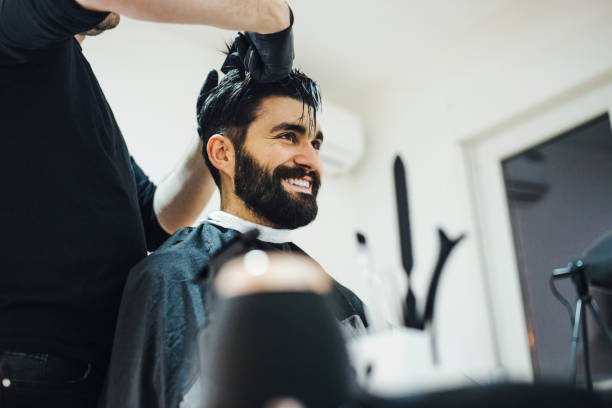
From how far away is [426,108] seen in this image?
3.47 m

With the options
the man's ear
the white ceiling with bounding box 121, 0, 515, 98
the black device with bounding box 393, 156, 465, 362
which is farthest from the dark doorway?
the black device with bounding box 393, 156, 465, 362

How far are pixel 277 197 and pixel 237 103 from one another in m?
0.32

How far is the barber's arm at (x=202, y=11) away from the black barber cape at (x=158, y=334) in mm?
443

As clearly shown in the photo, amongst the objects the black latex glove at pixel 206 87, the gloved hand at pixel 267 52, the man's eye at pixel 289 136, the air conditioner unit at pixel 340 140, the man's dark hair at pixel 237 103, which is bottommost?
the man's eye at pixel 289 136

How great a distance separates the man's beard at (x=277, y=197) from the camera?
5.11 ft

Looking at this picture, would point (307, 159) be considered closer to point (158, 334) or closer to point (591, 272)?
point (158, 334)

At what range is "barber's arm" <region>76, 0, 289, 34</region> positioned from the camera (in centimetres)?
95

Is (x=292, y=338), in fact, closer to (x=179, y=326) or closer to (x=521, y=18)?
(x=179, y=326)

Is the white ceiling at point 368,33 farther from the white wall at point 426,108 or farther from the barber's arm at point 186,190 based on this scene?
the barber's arm at point 186,190

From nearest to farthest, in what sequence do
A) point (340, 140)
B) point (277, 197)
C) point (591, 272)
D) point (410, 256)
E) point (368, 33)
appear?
point (410, 256) < point (277, 197) < point (591, 272) < point (368, 33) < point (340, 140)

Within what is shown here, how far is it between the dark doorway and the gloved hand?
80.3 inches

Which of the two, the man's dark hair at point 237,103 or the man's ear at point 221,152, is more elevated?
the man's dark hair at point 237,103

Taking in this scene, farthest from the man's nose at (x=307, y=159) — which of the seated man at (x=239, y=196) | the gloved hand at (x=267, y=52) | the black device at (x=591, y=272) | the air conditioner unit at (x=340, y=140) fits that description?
the air conditioner unit at (x=340, y=140)

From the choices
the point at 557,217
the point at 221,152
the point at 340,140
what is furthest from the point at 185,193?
the point at 557,217
